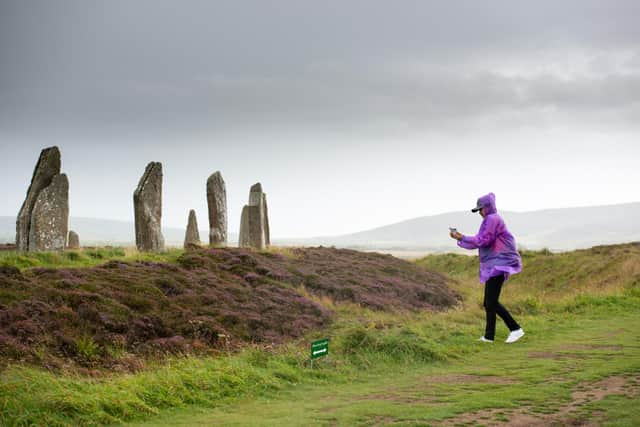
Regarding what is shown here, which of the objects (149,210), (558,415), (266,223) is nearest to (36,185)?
(149,210)

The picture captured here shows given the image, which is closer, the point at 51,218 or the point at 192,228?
Result: the point at 51,218

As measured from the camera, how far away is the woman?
44.7 ft

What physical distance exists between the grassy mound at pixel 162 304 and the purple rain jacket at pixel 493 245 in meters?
4.99

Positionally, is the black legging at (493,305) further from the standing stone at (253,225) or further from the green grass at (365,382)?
the standing stone at (253,225)

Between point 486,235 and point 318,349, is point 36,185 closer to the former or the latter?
point 318,349

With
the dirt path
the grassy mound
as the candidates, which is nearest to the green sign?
the grassy mound

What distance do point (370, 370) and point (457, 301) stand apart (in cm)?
1477

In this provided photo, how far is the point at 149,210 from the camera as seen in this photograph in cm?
2367

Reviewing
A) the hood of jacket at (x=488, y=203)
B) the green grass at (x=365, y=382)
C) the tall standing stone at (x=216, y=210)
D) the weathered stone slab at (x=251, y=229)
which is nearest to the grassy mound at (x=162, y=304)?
the green grass at (x=365, y=382)

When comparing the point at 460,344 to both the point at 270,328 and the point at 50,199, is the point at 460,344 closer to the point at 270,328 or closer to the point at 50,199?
the point at 270,328

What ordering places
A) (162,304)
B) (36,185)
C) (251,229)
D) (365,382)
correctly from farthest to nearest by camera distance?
(251,229), (36,185), (162,304), (365,382)

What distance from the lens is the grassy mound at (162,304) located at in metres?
12.3

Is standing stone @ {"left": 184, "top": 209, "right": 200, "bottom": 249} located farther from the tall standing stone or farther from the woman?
the woman

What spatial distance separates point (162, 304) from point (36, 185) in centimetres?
976
